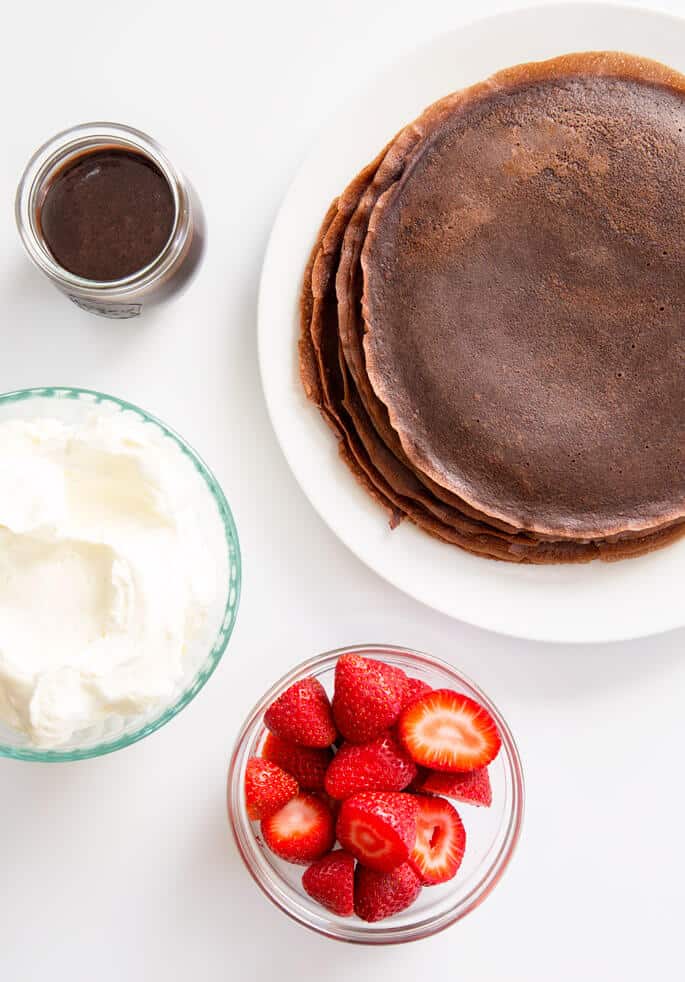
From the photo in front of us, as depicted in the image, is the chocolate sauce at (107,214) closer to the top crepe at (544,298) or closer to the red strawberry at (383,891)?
the top crepe at (544,298)

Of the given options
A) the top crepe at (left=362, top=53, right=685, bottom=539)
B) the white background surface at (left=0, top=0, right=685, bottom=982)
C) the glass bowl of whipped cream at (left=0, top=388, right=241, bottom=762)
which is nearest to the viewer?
the glass bowl of whipped cream at (left=0, top=388, right=241, bottom=762)

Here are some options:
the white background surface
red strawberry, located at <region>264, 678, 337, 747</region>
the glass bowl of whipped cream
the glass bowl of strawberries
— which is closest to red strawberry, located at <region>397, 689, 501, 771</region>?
the glass bowl of strawberries

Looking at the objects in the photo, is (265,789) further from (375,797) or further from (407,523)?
(407,523)

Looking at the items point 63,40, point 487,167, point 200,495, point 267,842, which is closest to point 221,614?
point 200,495

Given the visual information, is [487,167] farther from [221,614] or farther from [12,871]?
[12,871]

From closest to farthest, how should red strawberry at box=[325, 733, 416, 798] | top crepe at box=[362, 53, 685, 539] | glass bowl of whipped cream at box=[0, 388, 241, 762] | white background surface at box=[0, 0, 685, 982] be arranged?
glass bowl of whipped cream at box=[0, 388, 241, 762] → red strawberry at box=[325, 733, 416, 798] → top crepe at box=[362, 53, 685, 539] → white background surface at box=[0, 0, 685, 982]

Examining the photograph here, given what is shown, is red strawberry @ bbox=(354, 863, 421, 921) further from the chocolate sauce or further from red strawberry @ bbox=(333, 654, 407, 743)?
the chocolate sauce

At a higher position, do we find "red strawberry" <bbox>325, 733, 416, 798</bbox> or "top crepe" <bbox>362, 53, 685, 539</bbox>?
"top crepe" <bbox>362, 53, 685, 539</bbox>
